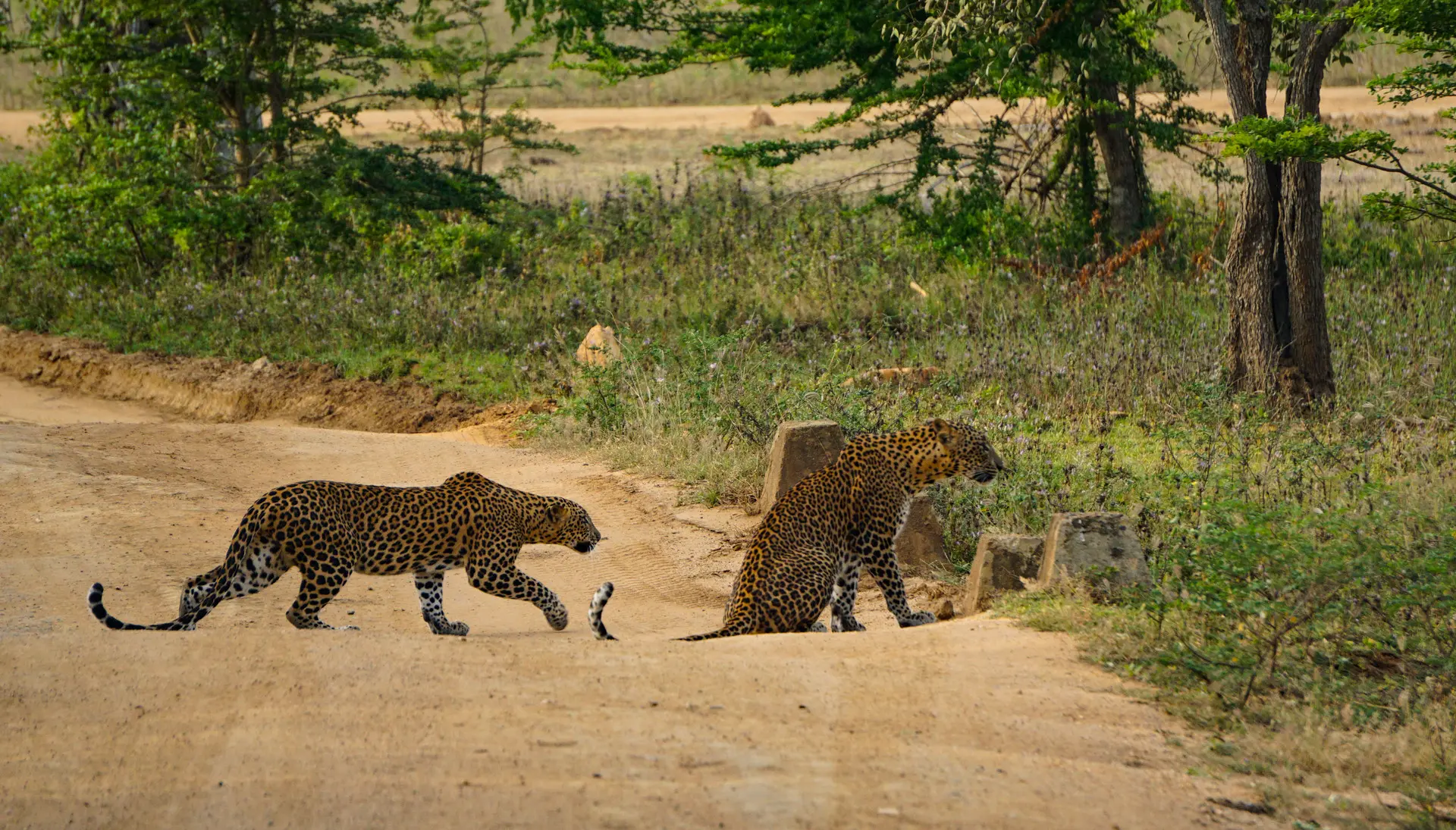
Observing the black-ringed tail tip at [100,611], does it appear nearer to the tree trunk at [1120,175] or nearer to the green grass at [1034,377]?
the green grass at [1034,377]

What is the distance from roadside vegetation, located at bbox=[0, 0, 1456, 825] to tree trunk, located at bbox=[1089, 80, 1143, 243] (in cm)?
7

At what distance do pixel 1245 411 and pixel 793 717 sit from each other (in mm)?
6791

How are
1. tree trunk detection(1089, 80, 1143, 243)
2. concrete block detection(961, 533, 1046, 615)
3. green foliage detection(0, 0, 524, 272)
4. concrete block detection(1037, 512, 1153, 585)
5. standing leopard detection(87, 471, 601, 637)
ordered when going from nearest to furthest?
concrete block detection(1037, 512, 1153, 585)
standing leopard detection(87, 471, 601, 637)
concrete block detection(961, 533, 1046, 615)
tree trunk detection(1089, 80, 1143, 243)
green foliage detection(0, 0, 524, 272)

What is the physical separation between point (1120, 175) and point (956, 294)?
299 centimetres

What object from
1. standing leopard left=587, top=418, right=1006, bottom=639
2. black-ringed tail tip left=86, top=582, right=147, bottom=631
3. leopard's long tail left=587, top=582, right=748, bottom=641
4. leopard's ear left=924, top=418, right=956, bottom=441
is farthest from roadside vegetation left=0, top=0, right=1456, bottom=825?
black-ringed tail tip left=86, top=582, right=147, bottom=631

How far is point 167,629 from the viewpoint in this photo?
7109 mm

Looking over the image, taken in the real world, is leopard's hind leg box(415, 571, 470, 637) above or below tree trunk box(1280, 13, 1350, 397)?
below

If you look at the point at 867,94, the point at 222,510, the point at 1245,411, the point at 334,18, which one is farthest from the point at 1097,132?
the point at 222,510

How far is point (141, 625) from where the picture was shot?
7.61 metres

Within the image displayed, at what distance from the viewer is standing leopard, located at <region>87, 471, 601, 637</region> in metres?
7.32

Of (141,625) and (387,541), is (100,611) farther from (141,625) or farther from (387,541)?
(387,541)

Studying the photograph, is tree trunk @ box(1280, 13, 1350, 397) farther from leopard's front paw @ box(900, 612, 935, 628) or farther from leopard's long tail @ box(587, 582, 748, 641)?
leopard's long tail @ box(587, 582, 748, 641)

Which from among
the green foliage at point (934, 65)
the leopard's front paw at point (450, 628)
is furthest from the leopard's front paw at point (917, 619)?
the green foliage at point (934, 65)

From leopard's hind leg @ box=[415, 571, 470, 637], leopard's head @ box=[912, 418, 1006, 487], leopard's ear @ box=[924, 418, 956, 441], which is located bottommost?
leopard's hind leg @ box=[415, 571, 470, 637]
